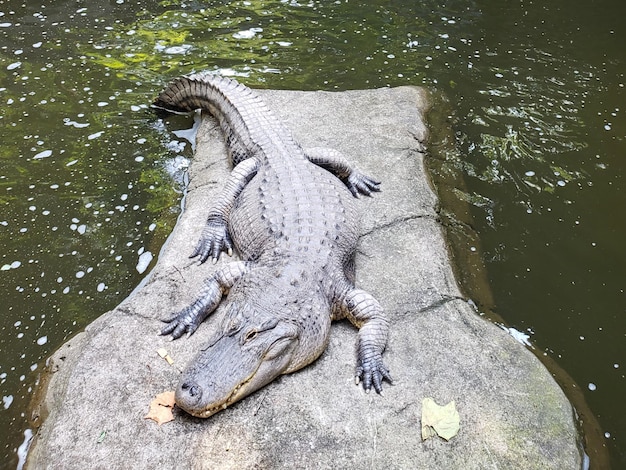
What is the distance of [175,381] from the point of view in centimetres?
332

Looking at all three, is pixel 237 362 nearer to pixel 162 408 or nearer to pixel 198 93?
pixel 162 408

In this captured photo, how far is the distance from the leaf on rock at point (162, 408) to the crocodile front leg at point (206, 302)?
506 millimetres

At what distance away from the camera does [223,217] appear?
4664 mm

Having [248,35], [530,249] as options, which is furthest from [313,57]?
[530,249]

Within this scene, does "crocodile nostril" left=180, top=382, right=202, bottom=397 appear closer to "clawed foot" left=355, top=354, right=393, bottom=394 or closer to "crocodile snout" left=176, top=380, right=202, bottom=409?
"crocodile snout" left=176, top=380, right=202, bottom=409

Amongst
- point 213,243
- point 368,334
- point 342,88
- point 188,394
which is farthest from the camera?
point 342,88

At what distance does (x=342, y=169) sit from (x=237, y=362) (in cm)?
259

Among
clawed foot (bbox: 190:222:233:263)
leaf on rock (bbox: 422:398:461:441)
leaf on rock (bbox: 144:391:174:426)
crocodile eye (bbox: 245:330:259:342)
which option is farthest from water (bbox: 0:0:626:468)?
crocodile eye (bbox: 245:330:259:342)

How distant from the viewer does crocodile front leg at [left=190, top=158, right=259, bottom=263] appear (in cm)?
443

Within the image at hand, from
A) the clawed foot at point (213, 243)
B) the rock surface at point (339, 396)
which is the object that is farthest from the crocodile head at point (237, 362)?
the clawed foot at point (213, 243)

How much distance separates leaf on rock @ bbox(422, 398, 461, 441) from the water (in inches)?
43.8

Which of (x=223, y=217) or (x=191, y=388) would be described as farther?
(x=223, y=217)

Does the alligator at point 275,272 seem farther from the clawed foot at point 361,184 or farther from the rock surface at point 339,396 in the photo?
the rock surface at point 339,396

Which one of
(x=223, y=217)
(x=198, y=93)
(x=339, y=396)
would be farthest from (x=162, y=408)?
(x=198, y=93)
